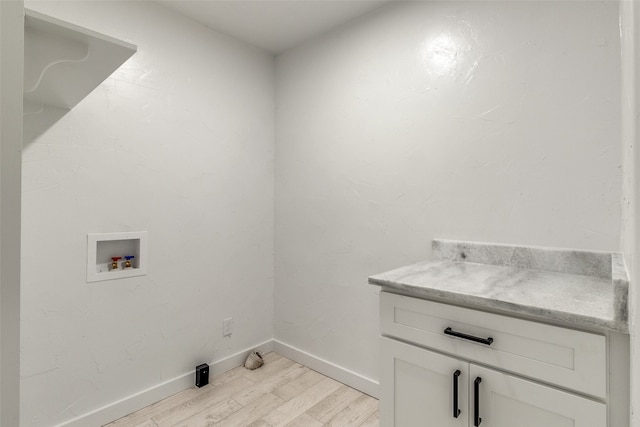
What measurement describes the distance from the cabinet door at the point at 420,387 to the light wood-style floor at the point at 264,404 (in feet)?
1.84

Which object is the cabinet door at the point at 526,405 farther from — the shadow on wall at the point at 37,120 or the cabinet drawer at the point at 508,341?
the shadow on wall at the point at 37,120

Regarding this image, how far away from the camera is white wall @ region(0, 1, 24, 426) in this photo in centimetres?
45

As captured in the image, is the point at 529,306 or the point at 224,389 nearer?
the point at 529,306

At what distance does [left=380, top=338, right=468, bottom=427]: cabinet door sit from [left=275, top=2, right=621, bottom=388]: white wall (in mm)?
636

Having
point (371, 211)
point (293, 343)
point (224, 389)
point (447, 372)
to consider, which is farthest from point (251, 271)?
point (447, 372)

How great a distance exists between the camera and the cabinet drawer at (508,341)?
804 mm

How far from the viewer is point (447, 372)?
3.37 ft

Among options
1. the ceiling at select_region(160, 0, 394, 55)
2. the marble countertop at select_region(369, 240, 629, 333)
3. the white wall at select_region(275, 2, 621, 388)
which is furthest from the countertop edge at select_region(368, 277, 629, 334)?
the ceiling at select_region(160, 0, 394, 55)

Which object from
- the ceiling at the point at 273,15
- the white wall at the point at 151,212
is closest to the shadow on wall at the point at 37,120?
the white wall at the point at 151,212

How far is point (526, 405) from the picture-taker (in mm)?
894

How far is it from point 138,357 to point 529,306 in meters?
1.84

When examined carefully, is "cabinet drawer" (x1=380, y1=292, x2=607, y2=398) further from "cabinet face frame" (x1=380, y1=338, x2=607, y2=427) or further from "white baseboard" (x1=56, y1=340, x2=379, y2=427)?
"white baseboard" (x1=56, y1=340, x2=379, y2=427)

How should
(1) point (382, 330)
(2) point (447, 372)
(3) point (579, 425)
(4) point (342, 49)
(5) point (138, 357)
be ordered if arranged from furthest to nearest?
(4) point (342, 49) < (5) point (138, 357) < (1) point (382, 330) < (2) point (447, 372) < (3) point (579, 425)

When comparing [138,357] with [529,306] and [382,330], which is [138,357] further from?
[529,306]
